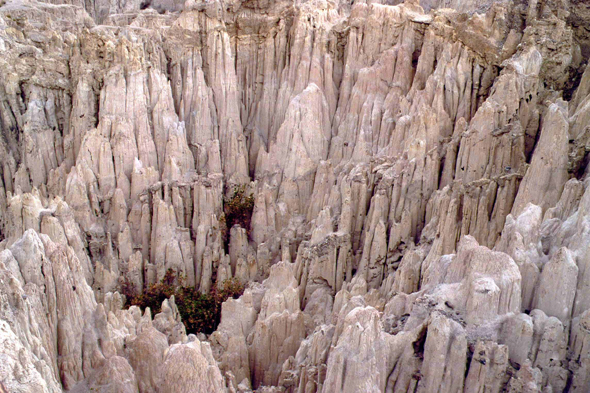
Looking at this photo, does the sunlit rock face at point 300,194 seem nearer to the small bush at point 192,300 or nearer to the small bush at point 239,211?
the small bush at point 239,211

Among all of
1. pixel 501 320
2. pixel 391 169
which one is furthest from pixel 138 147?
pixel 501 320

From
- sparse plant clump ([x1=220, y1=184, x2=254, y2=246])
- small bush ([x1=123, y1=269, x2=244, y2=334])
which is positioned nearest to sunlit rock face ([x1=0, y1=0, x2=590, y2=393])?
sparse plant clump ([x1=220, y1=184, x2=254, y2=246])

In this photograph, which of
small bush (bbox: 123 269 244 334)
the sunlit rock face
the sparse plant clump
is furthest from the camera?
the sparse plant clump

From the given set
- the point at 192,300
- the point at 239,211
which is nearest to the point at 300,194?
the point at 239,211

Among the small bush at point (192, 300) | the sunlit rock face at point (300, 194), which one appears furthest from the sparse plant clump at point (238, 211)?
the small bush at point (192, 300)

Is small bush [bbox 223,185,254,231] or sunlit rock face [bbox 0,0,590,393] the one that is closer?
sunlit rock face [bbox 0,0,590,393]

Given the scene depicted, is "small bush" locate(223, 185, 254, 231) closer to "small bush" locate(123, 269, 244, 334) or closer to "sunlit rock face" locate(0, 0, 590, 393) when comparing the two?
"sunlit rock face" locate(0, 0, 590, 393)
